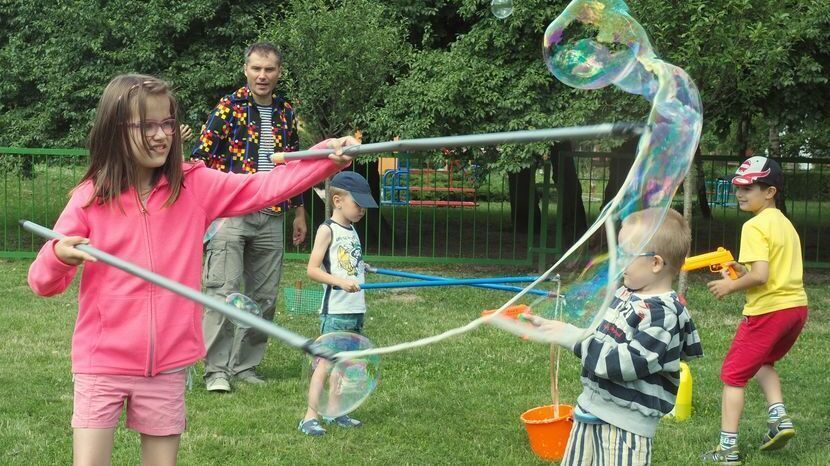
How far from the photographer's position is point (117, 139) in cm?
312

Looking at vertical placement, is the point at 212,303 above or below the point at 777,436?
above

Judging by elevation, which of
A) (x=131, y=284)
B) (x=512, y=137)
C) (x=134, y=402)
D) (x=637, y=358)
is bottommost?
(x=134, y=402)

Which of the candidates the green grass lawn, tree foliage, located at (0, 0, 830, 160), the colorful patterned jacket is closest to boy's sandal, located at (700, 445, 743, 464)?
the green grass lawn

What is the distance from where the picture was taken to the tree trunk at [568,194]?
43.2 ft

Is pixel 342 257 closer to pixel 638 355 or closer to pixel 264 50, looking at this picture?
pixel 264 50

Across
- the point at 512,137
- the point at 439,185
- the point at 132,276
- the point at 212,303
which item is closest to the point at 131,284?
the point at 132,276

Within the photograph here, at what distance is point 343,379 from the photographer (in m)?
4.36

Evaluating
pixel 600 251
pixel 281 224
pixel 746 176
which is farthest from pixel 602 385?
pixel 281 224

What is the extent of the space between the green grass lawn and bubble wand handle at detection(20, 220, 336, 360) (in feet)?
6.29

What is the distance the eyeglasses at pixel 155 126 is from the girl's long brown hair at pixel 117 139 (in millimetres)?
16

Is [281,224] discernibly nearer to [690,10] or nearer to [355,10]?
[690,10]

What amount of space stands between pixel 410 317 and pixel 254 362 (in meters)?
2.80

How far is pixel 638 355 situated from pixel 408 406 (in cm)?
263

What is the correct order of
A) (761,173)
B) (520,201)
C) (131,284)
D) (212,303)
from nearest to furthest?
(212,303)
(131,284)
(761,173)
(520,201)
